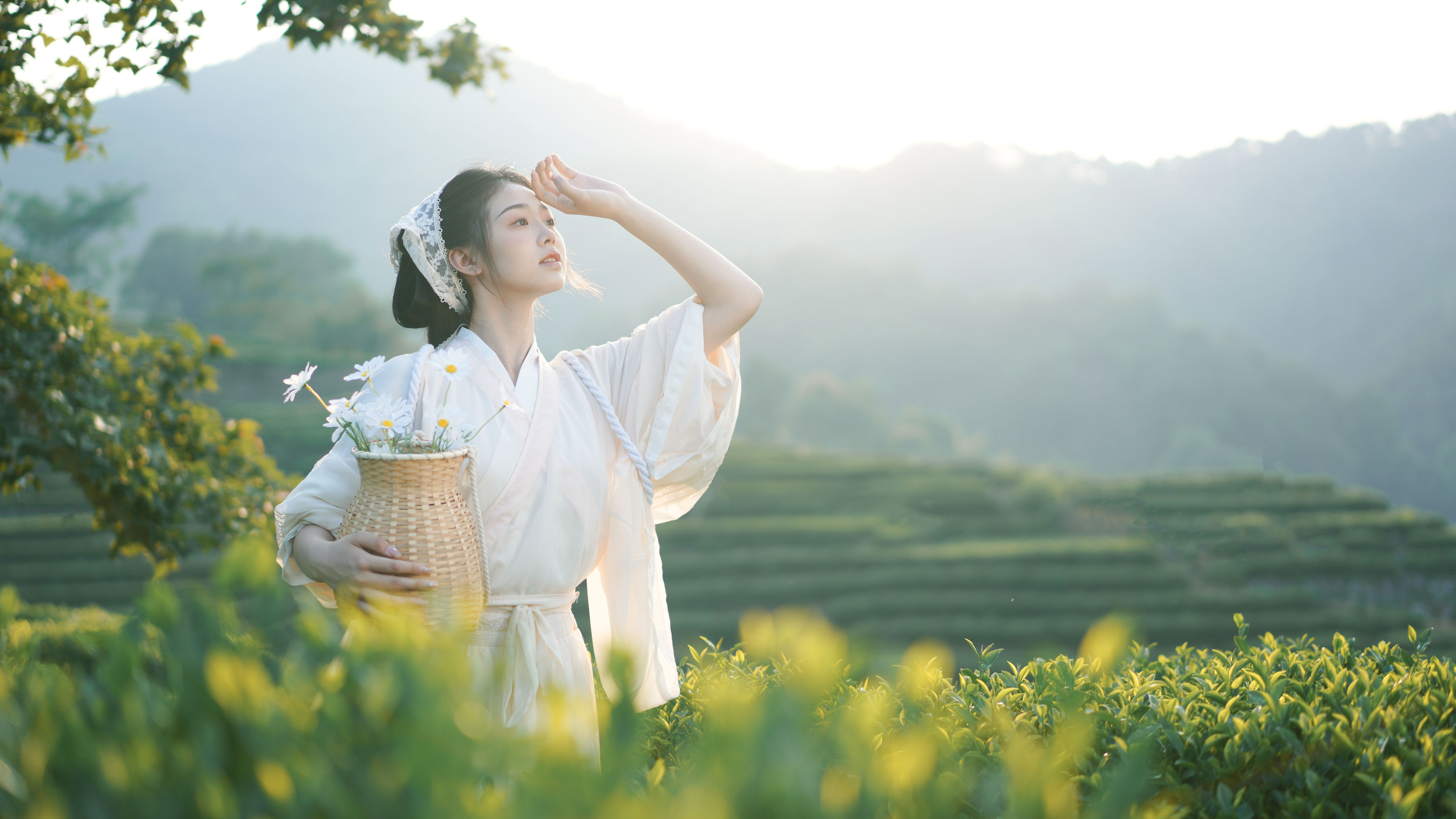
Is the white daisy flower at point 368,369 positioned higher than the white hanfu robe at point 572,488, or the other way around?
the white daisy flower at point 368,369

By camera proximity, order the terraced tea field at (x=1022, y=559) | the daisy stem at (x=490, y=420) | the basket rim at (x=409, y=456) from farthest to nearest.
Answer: the terraced tea field at (x=1022, y=559) → the daisy stem at (x=490, y=420) → the basket rim at (x=409, y=456)

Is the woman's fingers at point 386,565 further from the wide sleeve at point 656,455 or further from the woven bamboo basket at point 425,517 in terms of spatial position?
the wide sleeve at point 656,455

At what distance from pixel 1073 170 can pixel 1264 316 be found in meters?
17.1

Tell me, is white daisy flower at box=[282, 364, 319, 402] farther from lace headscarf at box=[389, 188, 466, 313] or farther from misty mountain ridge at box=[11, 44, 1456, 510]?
misty mountain ridge at box=[11, 44, 1456, 510]

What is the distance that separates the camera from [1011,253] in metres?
66.6

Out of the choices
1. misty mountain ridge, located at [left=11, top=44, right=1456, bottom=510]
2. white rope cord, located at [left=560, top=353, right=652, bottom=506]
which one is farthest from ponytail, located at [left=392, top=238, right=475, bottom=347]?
misty mountain ridge, located at [left=11, top=44, right=1456, bottom=510]

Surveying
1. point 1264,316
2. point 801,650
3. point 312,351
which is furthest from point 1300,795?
point 1264,316

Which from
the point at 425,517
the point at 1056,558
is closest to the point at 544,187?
the point at 425,517

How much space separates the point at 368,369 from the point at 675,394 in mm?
528

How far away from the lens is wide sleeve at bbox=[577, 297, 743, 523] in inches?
67.9

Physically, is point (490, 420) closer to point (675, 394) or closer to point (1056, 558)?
point (675, 394)

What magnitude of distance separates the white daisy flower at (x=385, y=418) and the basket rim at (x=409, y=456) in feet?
0.11

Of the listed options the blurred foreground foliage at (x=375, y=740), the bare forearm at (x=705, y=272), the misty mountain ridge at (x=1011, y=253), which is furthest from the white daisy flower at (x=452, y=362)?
the misty mountain ridge at (x=1011, y=253)

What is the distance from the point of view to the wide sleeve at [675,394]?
172cm
